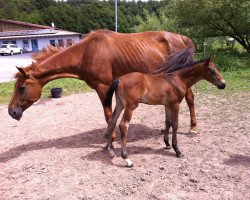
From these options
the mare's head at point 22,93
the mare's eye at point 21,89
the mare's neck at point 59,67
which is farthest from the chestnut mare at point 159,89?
the mare's eye at point 21,89

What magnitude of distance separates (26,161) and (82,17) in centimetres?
6296

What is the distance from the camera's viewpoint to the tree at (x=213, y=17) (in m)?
16.1

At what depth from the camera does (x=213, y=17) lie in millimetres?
16922

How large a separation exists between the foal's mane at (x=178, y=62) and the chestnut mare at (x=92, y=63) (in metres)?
0.34

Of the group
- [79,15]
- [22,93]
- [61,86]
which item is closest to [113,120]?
[22,93]

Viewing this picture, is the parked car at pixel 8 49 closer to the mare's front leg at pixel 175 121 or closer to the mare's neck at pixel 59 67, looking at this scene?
the mare's neck at pixel 59 67

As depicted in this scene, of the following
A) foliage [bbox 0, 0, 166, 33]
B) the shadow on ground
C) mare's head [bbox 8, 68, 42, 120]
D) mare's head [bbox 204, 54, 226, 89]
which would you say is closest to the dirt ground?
the shadow on ground

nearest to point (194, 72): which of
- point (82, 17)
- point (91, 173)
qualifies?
point (91, 173)

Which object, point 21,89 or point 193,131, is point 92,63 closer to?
point 21,89

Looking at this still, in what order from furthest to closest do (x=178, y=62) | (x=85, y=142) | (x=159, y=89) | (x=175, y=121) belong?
(x=85, y=142), (x=178, y=62), (x=175, y=121), (x=159, y=89)

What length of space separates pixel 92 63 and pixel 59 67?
58 cm

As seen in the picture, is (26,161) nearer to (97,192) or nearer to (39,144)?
(39,144)

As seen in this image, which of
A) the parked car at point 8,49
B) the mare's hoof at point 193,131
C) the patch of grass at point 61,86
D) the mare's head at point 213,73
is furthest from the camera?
the parked car at point 8,49

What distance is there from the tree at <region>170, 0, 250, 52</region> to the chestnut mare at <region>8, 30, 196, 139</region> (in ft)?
39.2
